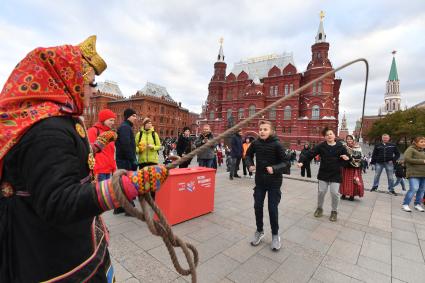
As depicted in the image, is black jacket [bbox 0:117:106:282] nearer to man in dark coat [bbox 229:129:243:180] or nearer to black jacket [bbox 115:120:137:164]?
black jacket [bbox 115:120:137:164]

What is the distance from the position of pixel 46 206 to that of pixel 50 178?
124 mm

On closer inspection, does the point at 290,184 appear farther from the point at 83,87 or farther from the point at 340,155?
the point at 83,87

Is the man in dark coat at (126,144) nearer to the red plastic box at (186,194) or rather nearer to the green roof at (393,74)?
the red plastic box at (186,194)

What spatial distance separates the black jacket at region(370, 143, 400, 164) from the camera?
7266 millimetres

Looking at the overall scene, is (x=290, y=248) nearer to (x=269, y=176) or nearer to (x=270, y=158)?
(x=269, y=176)

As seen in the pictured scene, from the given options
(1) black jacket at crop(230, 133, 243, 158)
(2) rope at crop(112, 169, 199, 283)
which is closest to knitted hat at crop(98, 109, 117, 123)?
(2) rope at crop(112, 169, 199, 283)

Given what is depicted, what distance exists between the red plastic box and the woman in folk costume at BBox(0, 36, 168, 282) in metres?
2.59

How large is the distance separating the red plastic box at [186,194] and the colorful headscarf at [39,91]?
9.07 feet

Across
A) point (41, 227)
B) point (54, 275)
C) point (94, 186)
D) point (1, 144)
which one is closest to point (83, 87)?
point (1, 144)

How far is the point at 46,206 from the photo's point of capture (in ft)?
3.09

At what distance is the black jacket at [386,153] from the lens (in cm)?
727

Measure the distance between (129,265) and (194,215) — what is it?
1.82 meters

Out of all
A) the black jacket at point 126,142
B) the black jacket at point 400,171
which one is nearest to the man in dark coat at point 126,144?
the black jacket at point 126,142

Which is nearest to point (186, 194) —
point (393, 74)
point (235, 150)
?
point (235, 150)
